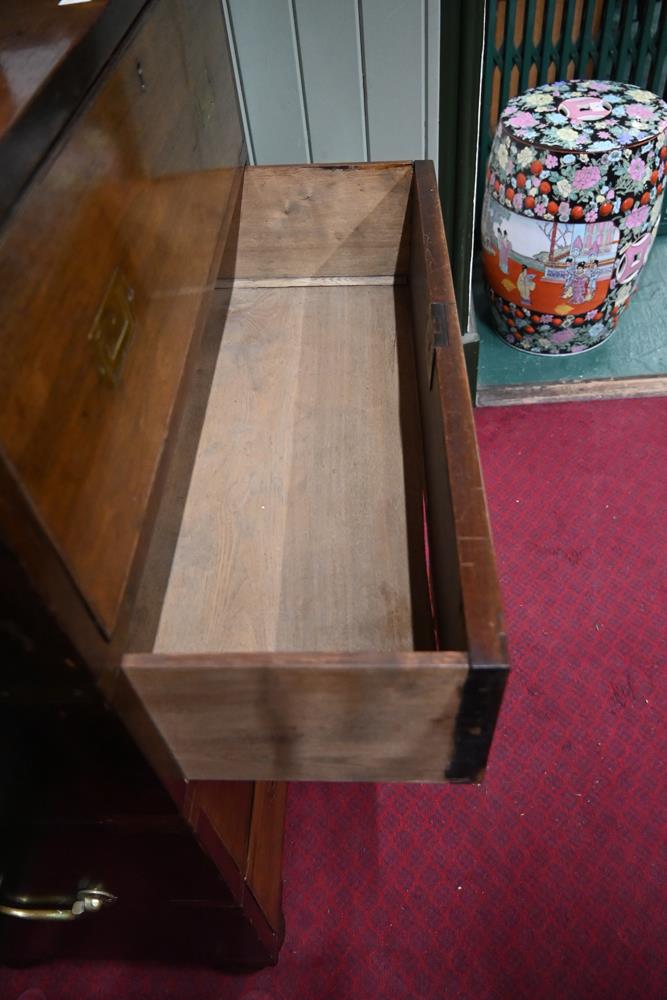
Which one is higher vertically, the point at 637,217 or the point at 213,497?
the point at 213,497

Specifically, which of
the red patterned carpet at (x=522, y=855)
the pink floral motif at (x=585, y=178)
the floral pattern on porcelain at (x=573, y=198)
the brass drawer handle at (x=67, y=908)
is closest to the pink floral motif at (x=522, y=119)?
the floral pattern on porcelain at (x=573, y=198)

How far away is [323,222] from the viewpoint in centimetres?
114

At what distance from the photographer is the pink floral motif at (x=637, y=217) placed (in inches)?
65.9

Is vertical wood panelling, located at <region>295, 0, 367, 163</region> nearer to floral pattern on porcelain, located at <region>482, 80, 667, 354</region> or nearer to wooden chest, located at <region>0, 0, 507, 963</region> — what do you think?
wooden chest, located at <region>0, 0, 507, 963</region>

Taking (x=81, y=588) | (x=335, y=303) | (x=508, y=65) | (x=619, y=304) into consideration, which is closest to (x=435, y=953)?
(x=81, y=588)

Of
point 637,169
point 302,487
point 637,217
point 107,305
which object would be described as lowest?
point 637,217

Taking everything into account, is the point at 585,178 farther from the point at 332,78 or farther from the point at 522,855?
the point at 522,855

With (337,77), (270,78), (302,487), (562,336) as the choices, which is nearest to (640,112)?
(562,336)

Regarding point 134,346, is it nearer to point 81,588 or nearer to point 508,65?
point 81,588

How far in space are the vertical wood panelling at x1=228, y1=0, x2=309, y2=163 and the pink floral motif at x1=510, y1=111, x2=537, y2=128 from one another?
0.61 m

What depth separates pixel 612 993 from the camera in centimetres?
103

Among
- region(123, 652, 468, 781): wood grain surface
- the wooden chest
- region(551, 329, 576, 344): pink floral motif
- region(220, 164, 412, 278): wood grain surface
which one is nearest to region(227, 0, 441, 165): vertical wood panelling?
the wooden chest

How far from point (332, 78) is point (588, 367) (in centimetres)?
106

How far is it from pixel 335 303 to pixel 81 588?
78cm
